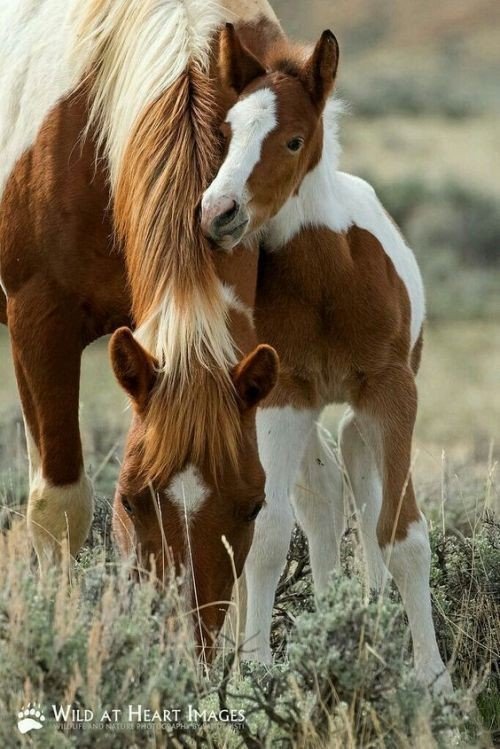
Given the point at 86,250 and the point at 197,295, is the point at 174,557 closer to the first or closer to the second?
the point at 197,295

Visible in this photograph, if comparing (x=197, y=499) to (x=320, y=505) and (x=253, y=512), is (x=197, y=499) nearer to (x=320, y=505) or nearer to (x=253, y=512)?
(x=253, y=512)

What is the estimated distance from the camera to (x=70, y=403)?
4539mm

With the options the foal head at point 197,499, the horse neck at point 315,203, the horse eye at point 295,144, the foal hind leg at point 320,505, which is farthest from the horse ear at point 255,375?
the foal hind leg at point 320,505

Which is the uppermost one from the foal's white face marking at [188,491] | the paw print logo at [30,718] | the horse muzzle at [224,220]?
the horse muzzle at [224,220]

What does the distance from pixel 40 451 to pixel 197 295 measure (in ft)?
3.59

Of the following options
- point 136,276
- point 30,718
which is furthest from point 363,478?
point 30,718

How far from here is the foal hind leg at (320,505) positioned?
5227mm

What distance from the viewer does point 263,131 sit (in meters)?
3.95

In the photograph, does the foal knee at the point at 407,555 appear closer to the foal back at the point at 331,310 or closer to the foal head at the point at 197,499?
the foal back at the point at 331,310

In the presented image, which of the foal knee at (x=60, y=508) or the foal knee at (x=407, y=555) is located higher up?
the foal knee at (x=60, y=508)

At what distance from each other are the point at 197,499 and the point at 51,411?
1083 millimetres

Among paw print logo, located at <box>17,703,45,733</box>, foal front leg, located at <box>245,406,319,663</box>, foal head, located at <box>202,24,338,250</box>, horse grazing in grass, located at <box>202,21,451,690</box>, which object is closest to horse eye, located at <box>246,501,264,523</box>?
horse grazing in grass, located at <box>202,21,451,690</box>

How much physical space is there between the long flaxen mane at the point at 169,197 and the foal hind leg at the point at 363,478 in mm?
1470

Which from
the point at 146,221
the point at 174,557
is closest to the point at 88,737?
the point at 174,557
